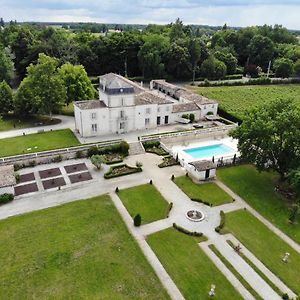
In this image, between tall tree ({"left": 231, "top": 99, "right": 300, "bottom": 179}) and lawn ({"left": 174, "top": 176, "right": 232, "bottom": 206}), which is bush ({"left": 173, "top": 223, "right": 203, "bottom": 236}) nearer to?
lawn ({"left": 174, "top": 176, "right": 232, "bottom": 206})

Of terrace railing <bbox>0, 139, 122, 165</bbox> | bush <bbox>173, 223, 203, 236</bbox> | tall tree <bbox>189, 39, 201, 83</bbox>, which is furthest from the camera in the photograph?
tall tree <bbox>189, 39, 201, 83</bbox>

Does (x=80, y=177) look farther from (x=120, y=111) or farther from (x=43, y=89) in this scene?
(x=43, y=89)

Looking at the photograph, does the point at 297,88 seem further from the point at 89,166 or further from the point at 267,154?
the point at 89,166

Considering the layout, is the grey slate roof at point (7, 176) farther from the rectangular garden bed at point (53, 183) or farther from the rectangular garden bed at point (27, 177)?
the rectangular garden bed at point (53, 183)

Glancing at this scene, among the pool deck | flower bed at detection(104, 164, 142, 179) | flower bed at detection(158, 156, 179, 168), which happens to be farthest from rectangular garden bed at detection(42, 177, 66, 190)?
the pool deck

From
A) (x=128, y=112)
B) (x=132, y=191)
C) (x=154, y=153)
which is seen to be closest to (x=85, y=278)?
(x=132, y=191)
